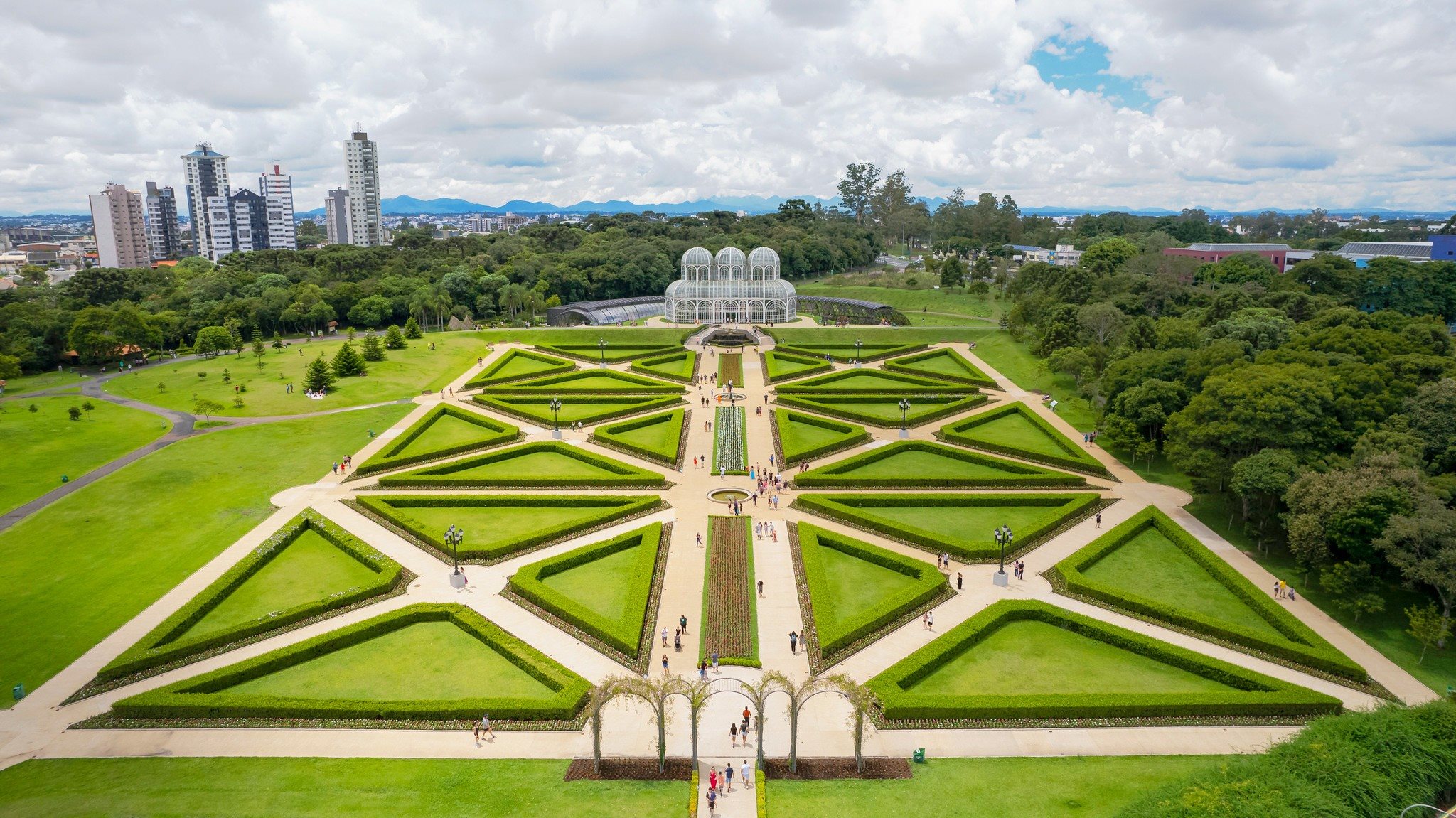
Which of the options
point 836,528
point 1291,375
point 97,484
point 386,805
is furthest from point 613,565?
point 1291,375

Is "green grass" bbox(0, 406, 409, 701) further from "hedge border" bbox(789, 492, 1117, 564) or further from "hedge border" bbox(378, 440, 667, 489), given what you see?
"hedge border" bbox(789, 492, 1117, 564)

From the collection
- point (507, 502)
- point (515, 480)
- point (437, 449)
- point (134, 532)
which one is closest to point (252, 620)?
point (507, 502)

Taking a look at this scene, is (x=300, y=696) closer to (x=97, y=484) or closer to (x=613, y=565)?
(x=613, y=565)

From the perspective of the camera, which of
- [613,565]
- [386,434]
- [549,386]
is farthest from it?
[549,386]

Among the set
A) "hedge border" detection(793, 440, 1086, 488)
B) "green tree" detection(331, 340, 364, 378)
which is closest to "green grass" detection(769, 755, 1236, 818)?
"hedge border" detection(793, 440, 1086, 488)

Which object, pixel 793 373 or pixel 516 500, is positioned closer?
pixel 516 500

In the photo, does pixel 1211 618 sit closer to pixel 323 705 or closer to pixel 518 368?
pixel 323 705
